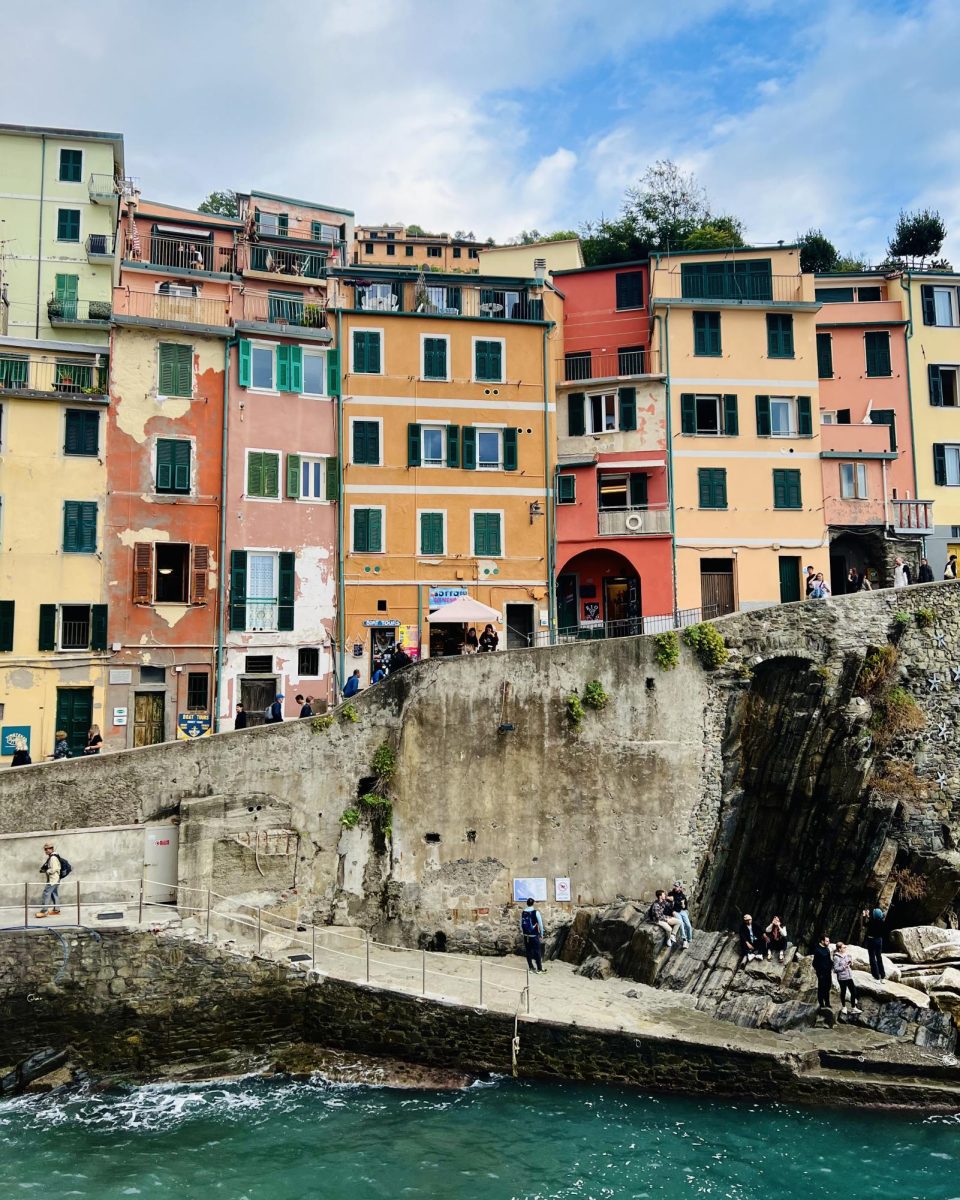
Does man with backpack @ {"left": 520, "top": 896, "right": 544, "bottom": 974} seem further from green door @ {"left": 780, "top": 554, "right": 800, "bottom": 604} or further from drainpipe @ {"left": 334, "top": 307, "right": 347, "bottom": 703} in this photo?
green door @ {"left": 780, "top": 554, "right": 800, "bottom": 604}

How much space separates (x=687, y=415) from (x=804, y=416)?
169 inches

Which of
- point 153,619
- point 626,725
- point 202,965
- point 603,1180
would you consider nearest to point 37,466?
point 153,619

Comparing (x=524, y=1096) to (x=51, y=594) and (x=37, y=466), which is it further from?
(x=37, y=466)

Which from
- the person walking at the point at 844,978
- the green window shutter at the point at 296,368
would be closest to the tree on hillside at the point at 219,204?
the green window shutter at the point at 296,368

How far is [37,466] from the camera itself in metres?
27.8

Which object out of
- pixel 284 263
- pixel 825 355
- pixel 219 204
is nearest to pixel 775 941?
pixel 825 355

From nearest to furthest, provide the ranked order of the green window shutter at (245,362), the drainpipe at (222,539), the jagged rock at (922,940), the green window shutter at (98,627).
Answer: the jagged rock at (922,940)
the green window shutter at (98,627)
the drainpipe at (222,539)
the green window shutter at (245,362)

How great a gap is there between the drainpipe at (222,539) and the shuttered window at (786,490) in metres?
18.8

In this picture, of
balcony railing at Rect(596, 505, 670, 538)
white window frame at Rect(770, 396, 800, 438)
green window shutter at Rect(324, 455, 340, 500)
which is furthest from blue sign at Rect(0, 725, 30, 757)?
white window frame at Rect(770, 396, 800, 438)

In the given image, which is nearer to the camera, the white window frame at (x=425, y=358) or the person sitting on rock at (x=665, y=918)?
the person sitting on rock at (x=665, y=918)

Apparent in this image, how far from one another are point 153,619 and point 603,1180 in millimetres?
19393

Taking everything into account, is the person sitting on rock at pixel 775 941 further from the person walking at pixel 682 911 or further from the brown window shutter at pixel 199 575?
the brown window shutter at pixel 199 575

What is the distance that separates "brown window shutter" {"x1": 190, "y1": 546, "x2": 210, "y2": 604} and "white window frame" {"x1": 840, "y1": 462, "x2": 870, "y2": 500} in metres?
22.3

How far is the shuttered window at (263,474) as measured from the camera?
29.7 meters
